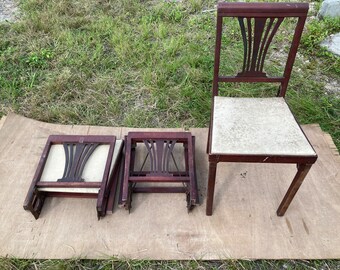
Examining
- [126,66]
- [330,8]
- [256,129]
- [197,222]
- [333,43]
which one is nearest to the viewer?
[256,129]

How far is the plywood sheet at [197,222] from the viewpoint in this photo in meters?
1.64

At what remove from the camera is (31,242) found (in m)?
1.66

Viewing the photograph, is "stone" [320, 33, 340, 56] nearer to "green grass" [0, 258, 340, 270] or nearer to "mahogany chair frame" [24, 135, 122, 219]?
"green grass" [0, 258, 340, 270]

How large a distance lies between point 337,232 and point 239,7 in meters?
1.32

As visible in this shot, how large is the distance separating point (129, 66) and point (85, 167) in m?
1.38

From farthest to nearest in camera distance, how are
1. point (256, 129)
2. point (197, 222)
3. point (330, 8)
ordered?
point (330, 8)
point (197, 222)
point (256, 129)

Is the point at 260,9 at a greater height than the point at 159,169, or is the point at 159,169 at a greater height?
the point at 260,9

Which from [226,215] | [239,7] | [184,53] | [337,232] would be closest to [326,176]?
[337,232]

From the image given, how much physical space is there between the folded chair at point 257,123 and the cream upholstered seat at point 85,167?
0.65 meters

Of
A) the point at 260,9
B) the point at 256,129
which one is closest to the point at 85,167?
the point at 256,129

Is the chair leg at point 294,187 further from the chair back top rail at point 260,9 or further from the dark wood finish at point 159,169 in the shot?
the chair back top rail at point 260,9

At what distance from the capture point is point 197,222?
175 cm

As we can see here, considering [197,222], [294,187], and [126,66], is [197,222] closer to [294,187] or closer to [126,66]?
[294,187]

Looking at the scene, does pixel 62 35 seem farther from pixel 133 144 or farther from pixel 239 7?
pixel 239 7
